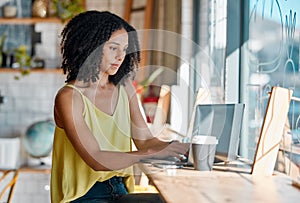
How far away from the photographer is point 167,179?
6.49 feet

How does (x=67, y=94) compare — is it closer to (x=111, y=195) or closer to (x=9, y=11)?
(x=111, y=195)

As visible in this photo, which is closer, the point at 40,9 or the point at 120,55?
the point at 120,55

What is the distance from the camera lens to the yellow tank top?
205 centimetres

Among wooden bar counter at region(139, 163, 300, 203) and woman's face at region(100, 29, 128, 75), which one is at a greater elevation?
woman's face at region(100, 29, 128, 75)

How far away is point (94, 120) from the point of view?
2.06 m

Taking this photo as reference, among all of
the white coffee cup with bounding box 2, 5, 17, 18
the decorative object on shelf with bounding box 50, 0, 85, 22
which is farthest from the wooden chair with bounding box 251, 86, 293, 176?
the white coffee cup with bounding box 2, 5, 17, 18

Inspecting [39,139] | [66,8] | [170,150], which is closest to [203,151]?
[170,150]

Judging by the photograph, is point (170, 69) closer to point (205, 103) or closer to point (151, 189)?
point (151, 189)

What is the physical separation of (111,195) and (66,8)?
303cm

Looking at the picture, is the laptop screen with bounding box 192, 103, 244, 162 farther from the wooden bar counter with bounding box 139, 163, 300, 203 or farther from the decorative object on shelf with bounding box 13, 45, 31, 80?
the decorative object on shelf with bounding box 13, 45, 31, 80

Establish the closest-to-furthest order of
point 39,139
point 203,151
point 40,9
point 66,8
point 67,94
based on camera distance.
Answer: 1. point 67,94
2. point 203,151
3. point 39,139
4. point 66,8
5. point 40,9

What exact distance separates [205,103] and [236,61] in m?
0.49

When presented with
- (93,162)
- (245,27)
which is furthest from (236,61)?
(93,162)

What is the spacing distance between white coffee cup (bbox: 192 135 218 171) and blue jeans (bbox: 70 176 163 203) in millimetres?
203
